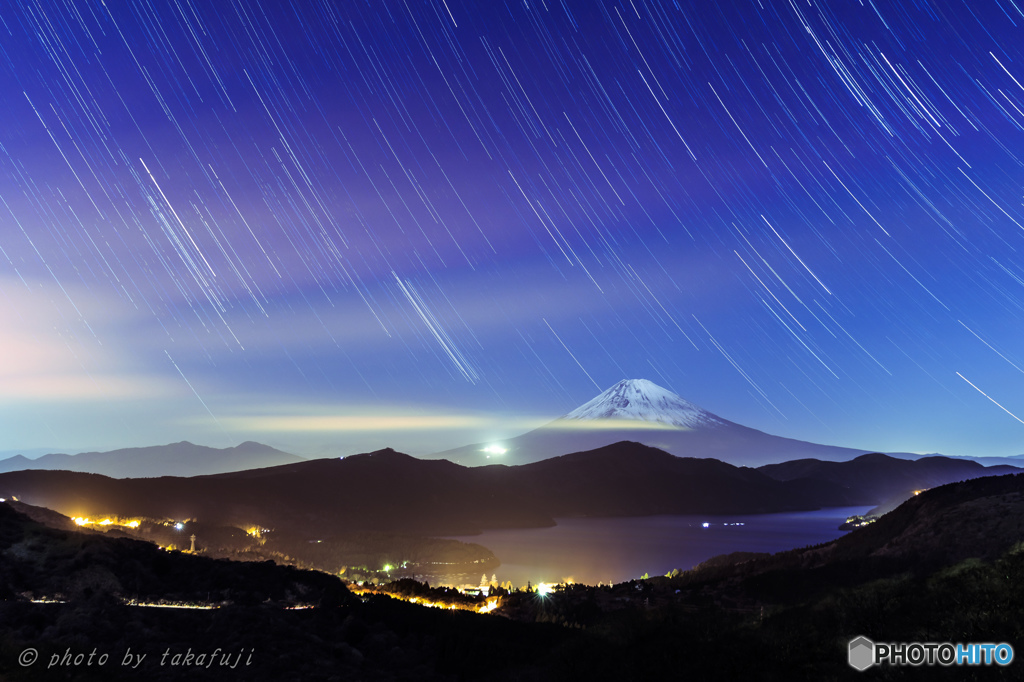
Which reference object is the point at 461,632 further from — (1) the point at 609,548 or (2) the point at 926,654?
(1) the point at 609,548

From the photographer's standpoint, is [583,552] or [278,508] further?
[278,508]

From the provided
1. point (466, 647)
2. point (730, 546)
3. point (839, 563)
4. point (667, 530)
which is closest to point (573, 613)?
point (466, 647)

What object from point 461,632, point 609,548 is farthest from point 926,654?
point 609,548

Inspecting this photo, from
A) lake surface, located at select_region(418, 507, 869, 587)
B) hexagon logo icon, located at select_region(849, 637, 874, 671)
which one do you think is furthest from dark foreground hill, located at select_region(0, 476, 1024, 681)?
lake surface, located at select_region(418, 507, 869, 587)

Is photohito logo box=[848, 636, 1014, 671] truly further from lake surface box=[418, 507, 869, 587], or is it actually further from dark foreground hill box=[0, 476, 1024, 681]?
lake surface box=[418, 507, 869, 587]

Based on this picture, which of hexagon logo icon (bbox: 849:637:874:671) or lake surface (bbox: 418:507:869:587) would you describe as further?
lake surface (bbox: 418:507:869:587)

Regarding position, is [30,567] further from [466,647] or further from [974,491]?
[974,491]

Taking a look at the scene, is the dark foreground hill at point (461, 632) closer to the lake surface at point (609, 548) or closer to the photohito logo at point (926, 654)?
the photohito logo at point (926, 654)
